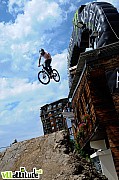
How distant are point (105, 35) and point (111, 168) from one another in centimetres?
653

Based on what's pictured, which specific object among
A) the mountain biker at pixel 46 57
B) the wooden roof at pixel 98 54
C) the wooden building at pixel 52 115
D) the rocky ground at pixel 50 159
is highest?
the wooden building at pixel 52 115

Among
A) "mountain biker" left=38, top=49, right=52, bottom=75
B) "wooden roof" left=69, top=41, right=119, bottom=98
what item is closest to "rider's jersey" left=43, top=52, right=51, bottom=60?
"mountain biker" left=38, top=49, right=52, bottom=75

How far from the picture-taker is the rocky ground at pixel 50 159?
38.3 feet

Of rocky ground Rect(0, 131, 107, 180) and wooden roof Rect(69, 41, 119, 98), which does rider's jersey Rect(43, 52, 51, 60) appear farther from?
rocky ground Rect(0, 131, 107, 180)

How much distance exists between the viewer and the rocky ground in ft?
38.3

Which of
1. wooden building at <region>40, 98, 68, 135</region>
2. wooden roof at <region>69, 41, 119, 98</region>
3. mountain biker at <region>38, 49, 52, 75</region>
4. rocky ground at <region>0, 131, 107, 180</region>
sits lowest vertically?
rocky ground at <region>0, 131, 107, 180</region>

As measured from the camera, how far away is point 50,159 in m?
13.8

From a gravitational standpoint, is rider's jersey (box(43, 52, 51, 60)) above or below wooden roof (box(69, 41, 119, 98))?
above

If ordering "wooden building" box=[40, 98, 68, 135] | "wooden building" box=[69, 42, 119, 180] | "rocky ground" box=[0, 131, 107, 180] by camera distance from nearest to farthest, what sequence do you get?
"wooden building" box=[69, 42, 119, 180], "rocky ground" box=[0, 131, 107, 180], "wooden building" box=[40, 98, 68, 135]

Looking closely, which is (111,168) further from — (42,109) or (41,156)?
(42,109)

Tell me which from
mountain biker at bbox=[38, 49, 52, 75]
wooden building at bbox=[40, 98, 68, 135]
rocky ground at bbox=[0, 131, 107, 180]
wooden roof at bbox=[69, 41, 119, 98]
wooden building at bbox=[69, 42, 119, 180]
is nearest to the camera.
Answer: wooden building at bbox=[69, 42, 119, 180]

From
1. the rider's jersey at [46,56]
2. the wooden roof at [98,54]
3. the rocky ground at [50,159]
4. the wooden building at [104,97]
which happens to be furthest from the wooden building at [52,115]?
the wooden roof at [98,54]

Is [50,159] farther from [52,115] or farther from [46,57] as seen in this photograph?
[52,115]

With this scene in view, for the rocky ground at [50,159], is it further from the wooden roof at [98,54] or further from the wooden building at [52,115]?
the wooden building at [52,115]
